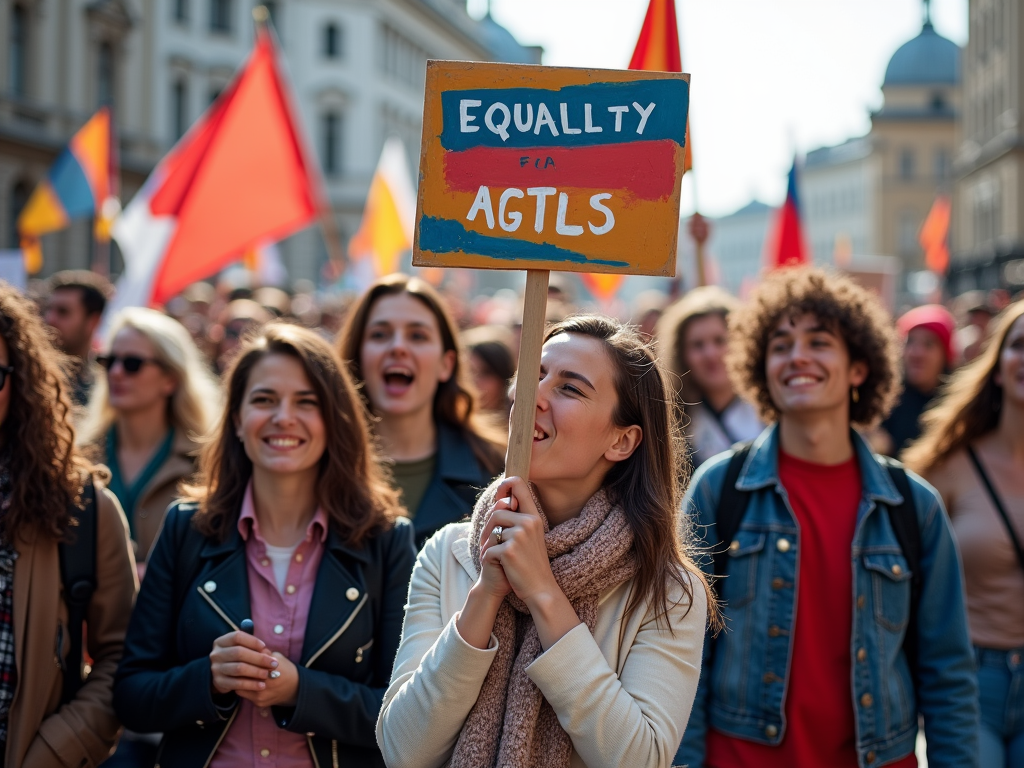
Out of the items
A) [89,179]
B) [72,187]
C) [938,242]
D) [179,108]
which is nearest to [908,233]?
[179,108]

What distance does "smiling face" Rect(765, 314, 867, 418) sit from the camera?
356 cm

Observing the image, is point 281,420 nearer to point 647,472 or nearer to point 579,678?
point 647,472

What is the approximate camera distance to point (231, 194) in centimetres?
803

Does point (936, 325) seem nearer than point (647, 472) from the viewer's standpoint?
No

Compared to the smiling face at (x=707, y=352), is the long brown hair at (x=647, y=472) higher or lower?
lower

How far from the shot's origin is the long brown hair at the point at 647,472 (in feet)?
8.07

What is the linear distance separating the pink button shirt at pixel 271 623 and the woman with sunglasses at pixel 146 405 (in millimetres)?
1646

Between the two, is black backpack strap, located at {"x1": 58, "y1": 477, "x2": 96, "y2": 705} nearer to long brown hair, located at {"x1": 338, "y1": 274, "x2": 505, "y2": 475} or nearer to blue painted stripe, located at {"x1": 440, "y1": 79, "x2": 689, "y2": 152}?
long brown hair, located at {"x1": 338, "y1": 274, "x2": 505, "y2": 475}

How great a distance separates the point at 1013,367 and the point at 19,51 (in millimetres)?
30852

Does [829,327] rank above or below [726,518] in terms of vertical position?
above

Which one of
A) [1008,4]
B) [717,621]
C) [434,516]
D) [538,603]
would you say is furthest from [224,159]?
[1008,4]

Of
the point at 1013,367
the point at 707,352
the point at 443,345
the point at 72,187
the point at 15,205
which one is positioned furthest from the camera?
the point at 15,205

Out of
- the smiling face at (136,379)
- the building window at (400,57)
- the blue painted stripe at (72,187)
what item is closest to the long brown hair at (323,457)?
the smiling face at (136,379)

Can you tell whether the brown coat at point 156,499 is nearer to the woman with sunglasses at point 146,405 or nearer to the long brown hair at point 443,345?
the woman with sunglasses at point 146,405
